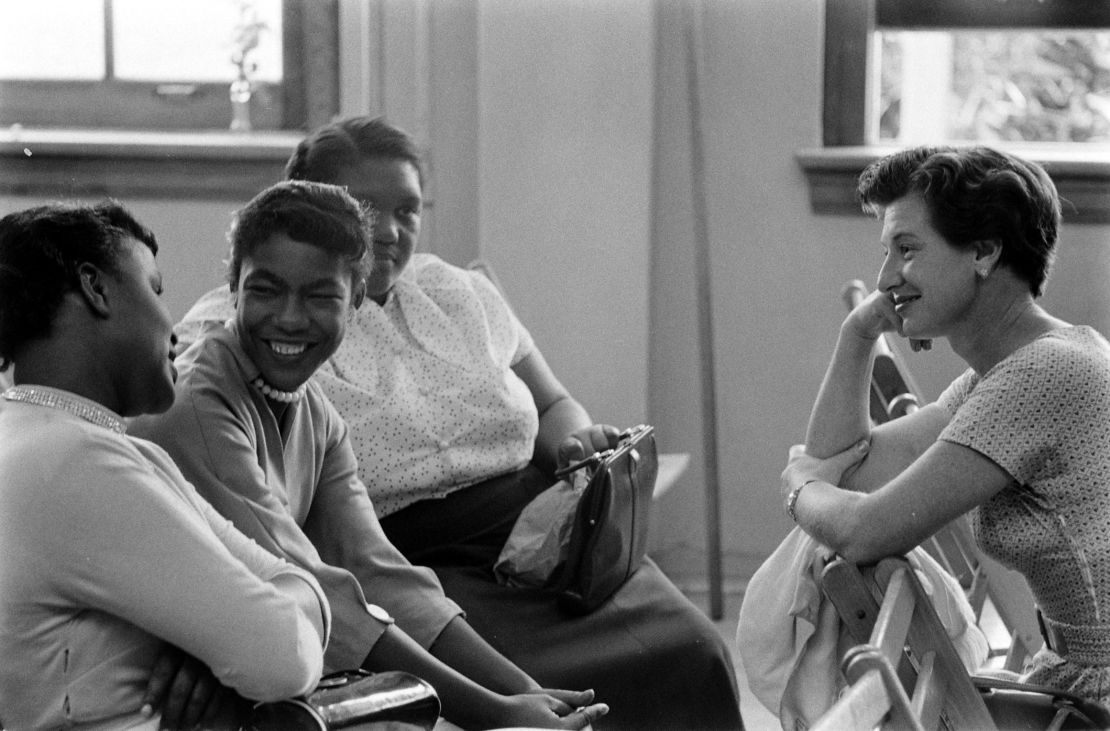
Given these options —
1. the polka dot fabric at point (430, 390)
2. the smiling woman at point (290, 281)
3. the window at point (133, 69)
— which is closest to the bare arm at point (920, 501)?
the smiling woman at point (290, 281)

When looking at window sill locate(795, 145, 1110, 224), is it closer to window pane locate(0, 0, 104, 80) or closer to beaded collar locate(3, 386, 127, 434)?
window pane locate(0, 0, 104, 80)

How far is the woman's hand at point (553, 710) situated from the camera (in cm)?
164

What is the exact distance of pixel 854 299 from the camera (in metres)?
2.78

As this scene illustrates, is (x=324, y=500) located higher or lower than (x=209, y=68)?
lower

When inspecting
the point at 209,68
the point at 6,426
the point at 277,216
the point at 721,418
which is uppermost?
the point at 209,68

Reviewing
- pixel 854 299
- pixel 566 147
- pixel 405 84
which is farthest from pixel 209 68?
pixel 854 299

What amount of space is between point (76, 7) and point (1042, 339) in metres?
2.79

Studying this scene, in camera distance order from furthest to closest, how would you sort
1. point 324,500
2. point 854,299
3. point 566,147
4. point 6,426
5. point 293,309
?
point 566,147 → point 854,299 → point 324,500 → point 293,309 → point 6,426

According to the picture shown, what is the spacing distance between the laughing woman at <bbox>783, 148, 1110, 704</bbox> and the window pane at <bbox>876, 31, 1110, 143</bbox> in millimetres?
1866

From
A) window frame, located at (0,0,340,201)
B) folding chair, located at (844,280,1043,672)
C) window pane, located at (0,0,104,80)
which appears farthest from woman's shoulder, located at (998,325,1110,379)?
window pane, located at (0,0,104,80)

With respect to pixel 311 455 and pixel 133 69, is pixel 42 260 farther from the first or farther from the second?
pixel 133 69

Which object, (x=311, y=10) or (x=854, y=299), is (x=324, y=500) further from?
(x=311, y=10)

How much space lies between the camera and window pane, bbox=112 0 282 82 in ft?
11.8

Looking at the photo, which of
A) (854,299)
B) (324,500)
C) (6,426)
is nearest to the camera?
(6,426)
